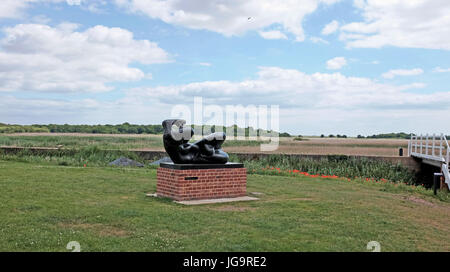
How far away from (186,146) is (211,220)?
10.5 ft

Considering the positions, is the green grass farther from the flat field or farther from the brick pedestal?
the brick pedestal

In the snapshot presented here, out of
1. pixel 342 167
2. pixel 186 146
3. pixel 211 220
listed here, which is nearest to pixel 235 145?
pixel 342 167

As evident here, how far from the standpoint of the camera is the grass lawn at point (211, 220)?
664cm

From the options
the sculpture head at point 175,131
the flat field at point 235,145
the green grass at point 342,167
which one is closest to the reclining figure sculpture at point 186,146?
the sculpture head at point 175,131

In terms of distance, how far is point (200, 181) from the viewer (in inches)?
428

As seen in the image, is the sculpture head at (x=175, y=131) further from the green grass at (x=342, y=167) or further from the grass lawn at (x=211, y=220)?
the green grass at (x=342, y=167)

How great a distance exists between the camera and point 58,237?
Answer: 6766mm

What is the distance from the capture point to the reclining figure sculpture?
35.7 ft

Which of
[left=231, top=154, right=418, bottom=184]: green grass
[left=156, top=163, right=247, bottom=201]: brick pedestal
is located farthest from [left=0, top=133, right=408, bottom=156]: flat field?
[left=156, top=163, right=247, bottom=201]: brick pedestal

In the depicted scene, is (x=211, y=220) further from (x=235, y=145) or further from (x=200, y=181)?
(x=235, y=145)

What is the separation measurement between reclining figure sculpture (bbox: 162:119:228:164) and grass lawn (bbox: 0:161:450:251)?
126cm
